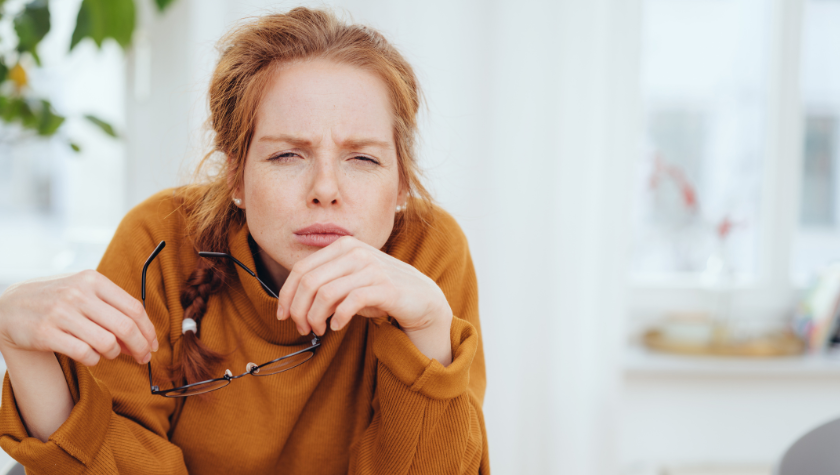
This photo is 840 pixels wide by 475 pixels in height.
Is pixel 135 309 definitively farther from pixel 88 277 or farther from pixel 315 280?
pixel 315 280

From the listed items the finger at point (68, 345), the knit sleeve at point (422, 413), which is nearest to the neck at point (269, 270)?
the knit sleeve at point (422, 413)

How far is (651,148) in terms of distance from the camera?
2121mm

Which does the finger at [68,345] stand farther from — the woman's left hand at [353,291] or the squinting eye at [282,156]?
the squinting eye at [282,156]

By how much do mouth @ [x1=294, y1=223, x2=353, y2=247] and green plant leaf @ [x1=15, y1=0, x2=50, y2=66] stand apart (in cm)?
101

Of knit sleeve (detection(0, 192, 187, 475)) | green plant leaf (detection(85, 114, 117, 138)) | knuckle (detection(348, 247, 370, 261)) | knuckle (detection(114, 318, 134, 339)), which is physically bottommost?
knit sleeve (detection(0, 192, 187, 475))

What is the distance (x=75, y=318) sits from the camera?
2.14 ft

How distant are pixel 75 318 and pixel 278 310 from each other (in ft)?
0.71

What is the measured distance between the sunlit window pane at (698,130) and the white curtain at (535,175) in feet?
1.41

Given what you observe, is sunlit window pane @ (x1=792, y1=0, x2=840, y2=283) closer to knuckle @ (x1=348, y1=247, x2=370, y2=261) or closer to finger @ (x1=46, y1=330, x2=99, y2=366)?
knuckle @ (x1=348, y1=247, x2=370, y2=261)

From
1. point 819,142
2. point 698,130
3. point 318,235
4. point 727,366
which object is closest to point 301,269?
point 318,235

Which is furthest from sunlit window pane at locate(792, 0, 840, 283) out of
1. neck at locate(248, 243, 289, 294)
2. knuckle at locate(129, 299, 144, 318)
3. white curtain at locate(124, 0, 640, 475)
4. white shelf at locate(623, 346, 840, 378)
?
knuckle at locate(129, 299, 144, 318)

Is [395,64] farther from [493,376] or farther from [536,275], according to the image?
[493,376]

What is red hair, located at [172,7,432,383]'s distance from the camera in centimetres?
87

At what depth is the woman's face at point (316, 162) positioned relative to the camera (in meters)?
0.80
